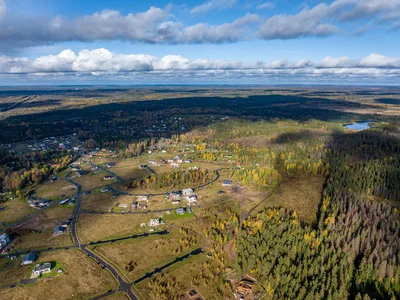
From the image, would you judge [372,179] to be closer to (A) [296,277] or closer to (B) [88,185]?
(A) [296,277]

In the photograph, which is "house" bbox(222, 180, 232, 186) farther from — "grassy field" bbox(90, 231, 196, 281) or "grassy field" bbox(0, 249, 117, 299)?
"grassy field" bbox(0, 249, 117, 299)

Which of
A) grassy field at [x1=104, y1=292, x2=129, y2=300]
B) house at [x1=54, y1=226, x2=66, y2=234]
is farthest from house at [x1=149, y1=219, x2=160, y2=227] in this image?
grassy field at [x1=104, y1=292, x2=129, y2=300]

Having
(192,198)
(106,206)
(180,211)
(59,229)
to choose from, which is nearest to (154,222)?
(180,211)

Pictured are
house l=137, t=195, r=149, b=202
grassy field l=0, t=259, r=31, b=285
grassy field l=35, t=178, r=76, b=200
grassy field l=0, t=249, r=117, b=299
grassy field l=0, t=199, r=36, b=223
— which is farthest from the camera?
grassy field l=35, t=178, r=76, b=200

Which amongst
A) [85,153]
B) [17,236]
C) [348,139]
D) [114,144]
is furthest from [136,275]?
[348,139]

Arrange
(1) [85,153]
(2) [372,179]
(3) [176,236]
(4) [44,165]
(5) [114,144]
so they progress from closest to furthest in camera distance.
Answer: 1. (3) [176,236]
2. (2) [372,179]
3. (4) [44,165]
4. (1) [85,153]
5. (5) [114,144]

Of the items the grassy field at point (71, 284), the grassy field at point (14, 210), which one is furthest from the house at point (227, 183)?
the grassy field at point (14, 210)

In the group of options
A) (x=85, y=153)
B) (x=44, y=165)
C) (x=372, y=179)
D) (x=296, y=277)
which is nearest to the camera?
(x=296, y=277)
